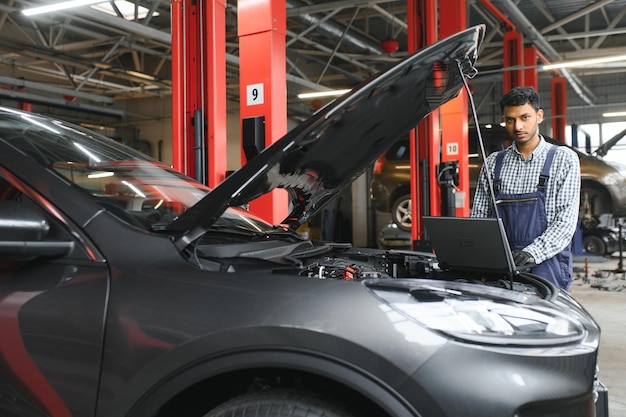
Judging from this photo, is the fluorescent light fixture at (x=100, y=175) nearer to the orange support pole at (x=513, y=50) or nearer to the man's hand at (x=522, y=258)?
the man's hand at (x=522, y=258)

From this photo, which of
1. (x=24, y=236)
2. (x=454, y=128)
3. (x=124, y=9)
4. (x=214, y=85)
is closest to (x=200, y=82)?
(x=214, y=85)

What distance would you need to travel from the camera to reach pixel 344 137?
1.70 meters

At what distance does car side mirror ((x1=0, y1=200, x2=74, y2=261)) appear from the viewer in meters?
1.18

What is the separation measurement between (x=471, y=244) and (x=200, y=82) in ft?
10.6

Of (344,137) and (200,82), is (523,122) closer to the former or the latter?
(344,137)

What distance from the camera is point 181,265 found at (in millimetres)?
1248

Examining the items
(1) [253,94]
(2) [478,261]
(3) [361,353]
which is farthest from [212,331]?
(1) [253,94]

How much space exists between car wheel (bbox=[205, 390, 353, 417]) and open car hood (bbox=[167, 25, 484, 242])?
0.38m

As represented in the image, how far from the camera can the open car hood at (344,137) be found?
4.29 ft

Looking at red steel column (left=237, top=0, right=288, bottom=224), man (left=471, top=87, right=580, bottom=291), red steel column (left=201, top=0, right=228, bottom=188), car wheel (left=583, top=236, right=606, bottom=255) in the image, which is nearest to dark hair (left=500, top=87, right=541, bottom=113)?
man (left=471, top=87, right=580, bottom=291)

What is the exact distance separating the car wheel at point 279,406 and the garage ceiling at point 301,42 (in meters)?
6.87

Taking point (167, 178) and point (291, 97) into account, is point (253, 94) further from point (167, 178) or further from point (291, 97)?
point (291, 97)

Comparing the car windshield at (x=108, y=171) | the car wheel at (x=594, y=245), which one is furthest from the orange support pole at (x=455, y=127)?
the car wheel at (x=594, y=245)

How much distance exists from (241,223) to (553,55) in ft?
36.7
